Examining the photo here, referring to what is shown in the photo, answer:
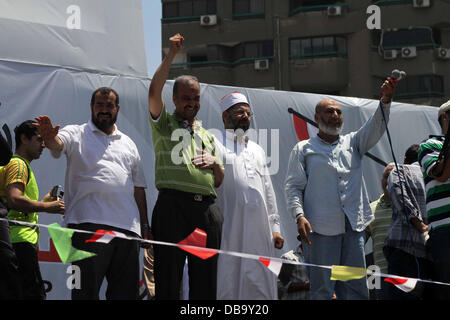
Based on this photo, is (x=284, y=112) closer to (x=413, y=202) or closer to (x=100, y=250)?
(x=413, y=202)

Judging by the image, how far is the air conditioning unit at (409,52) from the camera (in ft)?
93.5

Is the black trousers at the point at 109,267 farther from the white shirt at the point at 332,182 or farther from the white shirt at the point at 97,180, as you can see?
the white shirt at the point at 332,182

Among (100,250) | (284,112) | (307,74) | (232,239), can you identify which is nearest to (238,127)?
(232,239)

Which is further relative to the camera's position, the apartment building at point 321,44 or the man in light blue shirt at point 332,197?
the apartment building at point 321,44

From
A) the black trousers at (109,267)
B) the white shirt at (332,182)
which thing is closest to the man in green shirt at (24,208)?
the black trousers at (109,267)

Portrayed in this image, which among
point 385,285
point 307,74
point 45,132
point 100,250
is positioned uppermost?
point 307,74

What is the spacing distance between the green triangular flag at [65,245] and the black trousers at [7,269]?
0.26 metres

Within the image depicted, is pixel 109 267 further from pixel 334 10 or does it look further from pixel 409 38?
pixel 409 38

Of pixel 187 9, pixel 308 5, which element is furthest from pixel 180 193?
pixel 187 9

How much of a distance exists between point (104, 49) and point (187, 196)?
9.10ft

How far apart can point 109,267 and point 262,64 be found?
82.7 ft

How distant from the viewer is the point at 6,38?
6078 millimetres

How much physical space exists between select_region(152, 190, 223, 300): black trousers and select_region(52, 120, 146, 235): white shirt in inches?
9.4

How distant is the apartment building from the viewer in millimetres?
28516
